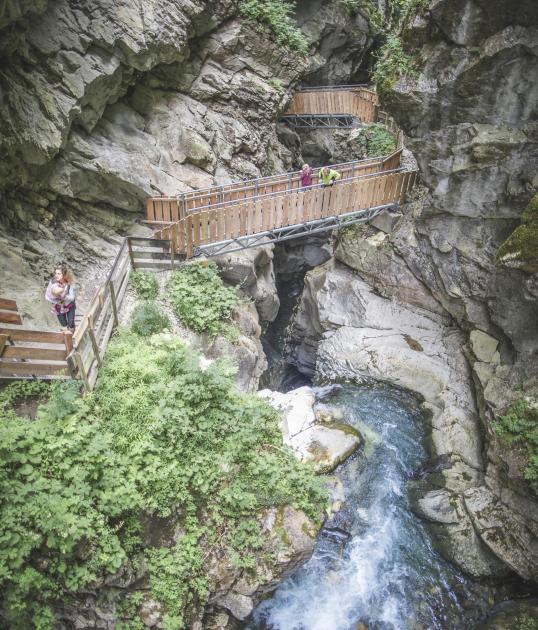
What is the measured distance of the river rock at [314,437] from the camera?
1036 cm

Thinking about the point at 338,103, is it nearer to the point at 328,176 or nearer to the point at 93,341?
the point at 328,176

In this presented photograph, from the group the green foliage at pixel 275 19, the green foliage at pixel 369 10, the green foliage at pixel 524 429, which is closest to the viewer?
the green foliage at pixel 524 429

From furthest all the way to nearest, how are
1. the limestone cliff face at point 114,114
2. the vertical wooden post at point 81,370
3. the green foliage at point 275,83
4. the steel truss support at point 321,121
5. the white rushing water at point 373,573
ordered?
1. the steel truss support at point 321,121
2. the green foliage at point 275,83
3. the limestone cliff face at point 114,114
4. the white rushing water at point 373,573
5. the vertical wooden post at point 81,370

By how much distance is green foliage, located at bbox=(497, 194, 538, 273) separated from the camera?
9.95 meters

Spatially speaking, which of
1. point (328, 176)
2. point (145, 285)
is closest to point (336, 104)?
point (328, 176)

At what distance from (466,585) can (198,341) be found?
837 cm

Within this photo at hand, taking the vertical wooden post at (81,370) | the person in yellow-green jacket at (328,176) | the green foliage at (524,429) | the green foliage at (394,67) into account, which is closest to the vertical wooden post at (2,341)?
the vertical wooden post at (81,370)

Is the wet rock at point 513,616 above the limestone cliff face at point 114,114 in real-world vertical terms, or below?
below

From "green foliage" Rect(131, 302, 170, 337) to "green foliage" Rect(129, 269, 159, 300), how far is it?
3.37ft

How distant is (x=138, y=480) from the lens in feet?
21.7

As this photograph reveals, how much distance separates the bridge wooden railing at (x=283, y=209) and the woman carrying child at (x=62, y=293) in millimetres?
3697

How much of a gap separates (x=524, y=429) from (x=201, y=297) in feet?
29.1

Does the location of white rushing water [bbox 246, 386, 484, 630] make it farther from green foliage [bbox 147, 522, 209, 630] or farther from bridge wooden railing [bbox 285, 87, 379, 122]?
bridge wooden railing [bbox 285, 87, 379, 122]

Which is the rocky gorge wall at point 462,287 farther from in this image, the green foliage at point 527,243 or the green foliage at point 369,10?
the green foliage at point 369,10
